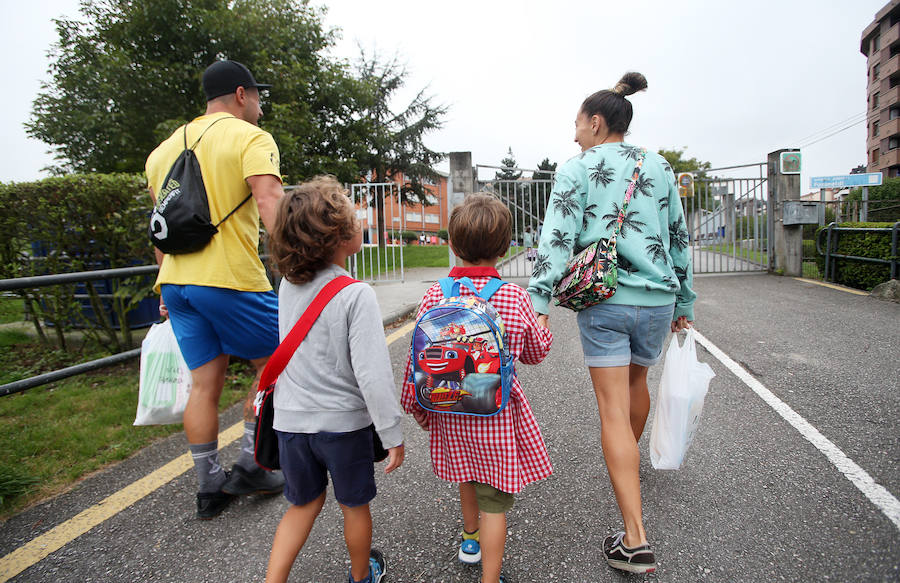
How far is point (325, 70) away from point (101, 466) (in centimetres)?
1850

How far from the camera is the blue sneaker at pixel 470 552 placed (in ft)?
6.33

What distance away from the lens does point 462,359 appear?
1.57 m

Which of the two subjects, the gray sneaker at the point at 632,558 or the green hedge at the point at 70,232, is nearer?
the gray sneaker at the point at 632,558

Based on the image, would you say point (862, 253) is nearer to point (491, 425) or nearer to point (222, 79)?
point (491, 425)

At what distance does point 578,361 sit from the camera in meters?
4.61

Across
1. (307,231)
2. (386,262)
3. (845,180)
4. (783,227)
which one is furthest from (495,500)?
(845,180)

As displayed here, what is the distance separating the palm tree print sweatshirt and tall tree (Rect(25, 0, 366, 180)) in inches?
486

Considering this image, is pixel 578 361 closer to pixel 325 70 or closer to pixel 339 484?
pixel 339 484

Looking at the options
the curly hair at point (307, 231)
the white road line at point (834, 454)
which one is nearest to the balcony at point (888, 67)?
the white road line at point (834, 454)

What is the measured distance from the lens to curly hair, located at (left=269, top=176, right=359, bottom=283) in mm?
1598

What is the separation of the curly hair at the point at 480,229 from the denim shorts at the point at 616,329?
1.72 ft

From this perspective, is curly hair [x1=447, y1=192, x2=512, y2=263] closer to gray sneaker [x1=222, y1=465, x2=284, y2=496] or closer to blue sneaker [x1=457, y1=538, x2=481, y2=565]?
blue sneaker [x1=457, y1=538, x2=481, y2=565]

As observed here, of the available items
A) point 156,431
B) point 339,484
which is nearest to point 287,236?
point 339,484

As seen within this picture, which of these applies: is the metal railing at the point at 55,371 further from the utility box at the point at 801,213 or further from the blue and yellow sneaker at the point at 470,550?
the utility box at the point at 801,213
